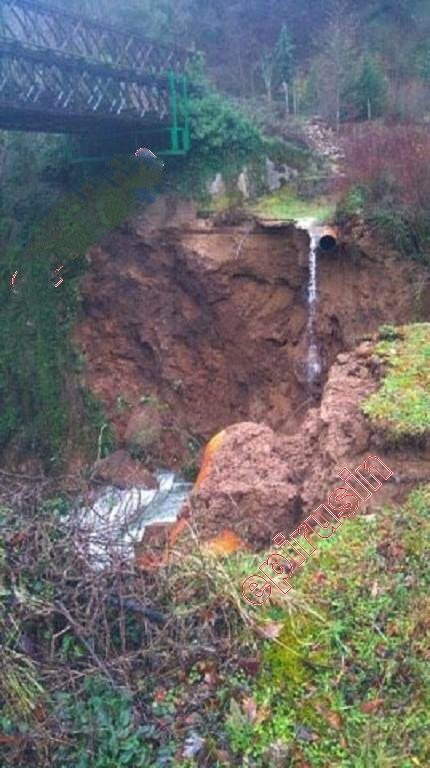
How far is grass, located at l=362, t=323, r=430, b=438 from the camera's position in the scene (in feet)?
17.3

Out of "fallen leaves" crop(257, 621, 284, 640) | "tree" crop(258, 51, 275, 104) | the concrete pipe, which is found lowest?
"fallen leaves" crop(257, 621, 284, 640)

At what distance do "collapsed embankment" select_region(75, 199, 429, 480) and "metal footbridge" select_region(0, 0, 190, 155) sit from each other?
5.25 ft

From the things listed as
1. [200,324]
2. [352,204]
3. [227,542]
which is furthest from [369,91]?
[227,542]

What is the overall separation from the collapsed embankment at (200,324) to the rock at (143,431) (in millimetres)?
18

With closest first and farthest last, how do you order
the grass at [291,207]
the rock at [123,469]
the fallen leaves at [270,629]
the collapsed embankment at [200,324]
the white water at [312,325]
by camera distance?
the fallen leaves at [270,629], the rock at [123,469], the white water at [312,325], the collapsed embankment at [200,324], the grass at [291,207]

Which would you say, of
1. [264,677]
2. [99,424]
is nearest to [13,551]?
[264,677]

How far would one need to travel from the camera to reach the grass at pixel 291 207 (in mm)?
11375

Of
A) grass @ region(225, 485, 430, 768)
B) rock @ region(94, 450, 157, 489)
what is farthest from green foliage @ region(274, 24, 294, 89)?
grass @ region(225, 485, 430, 768)

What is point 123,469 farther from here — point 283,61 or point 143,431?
point 283,61

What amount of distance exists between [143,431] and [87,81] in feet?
18.3

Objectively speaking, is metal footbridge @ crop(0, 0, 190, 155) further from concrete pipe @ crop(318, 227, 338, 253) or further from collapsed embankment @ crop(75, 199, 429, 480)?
concrete pipe @ crop(318, 227, 338, 253)

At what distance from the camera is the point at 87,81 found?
1012 cm

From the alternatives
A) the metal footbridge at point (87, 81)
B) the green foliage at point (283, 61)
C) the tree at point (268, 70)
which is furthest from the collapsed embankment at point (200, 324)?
the green foliage at point (283, 61)

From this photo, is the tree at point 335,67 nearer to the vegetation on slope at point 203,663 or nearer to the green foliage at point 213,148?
the green foliage at point 213,148
